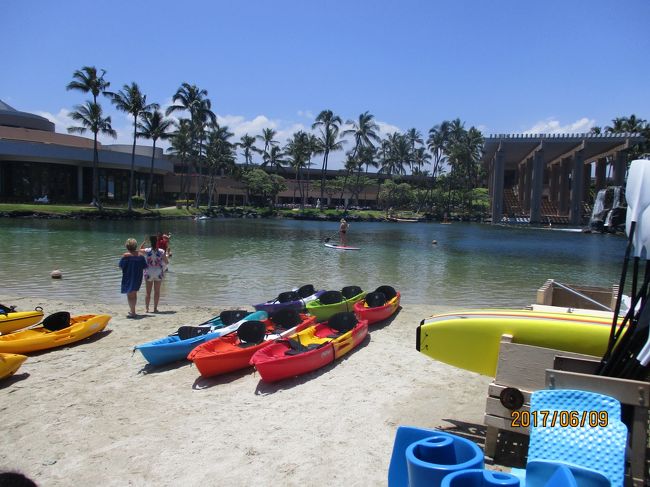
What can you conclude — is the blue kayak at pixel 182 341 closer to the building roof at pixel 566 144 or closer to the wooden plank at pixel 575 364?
the wooden plank at pixel 575 364

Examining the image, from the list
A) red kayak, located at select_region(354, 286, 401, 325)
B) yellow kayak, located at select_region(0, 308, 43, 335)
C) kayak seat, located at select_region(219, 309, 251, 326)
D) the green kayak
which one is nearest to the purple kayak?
the green kayak

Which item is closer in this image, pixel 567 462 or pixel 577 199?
pixel 567 462

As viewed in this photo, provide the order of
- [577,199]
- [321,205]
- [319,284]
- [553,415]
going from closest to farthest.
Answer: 1. [553,415]
2. [319,284]
3. [577,199]
4. [321,205]

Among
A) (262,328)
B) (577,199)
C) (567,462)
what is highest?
(577,199)

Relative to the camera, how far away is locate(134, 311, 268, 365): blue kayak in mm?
7812

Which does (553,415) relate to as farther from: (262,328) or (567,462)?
(262,328)

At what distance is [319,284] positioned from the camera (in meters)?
17.4

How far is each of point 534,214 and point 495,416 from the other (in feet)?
262

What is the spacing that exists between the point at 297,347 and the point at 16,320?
17.4 feet

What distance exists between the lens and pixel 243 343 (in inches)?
324

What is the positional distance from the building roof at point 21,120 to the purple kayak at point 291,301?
73.9 m

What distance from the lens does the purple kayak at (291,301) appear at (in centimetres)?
1054

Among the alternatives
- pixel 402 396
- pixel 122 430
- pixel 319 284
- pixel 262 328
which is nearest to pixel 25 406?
pixel 122 430

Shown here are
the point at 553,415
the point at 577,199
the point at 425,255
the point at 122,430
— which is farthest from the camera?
the point at 577,199
